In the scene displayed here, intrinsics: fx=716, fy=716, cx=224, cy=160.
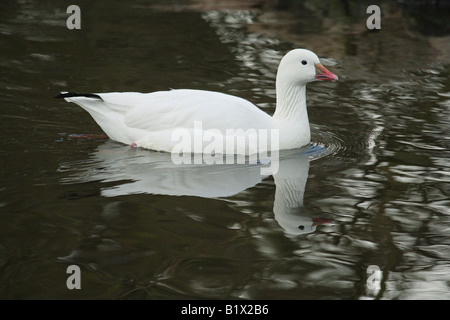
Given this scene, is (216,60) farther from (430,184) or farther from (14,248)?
(14,248)

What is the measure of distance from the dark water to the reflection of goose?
2cm

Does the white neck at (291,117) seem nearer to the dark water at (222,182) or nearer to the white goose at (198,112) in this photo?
the white goose at (198,112)

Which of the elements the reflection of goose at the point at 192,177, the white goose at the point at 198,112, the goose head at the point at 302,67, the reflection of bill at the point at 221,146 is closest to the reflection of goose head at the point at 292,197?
the reflection of goose at the point at 192,177

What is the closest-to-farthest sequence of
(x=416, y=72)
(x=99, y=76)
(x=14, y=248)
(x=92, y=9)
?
(x=14, y=248)
(x=99, y=76)
(x=416, y=72)
(x=92, y=9)

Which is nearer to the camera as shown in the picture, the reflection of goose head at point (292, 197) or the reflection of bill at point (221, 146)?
the reflection of goose head at point (292, 197)

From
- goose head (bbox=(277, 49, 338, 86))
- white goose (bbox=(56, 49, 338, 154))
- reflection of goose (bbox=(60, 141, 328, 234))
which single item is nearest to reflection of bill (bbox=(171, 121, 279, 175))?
white goose (bbox=(56, 49, 338, 154))

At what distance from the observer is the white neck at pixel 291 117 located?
314 inches

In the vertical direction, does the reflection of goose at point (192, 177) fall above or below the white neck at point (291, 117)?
below

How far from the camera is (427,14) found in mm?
14609

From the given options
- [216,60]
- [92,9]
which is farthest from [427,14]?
[92,9]

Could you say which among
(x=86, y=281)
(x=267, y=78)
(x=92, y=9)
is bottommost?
(x=86, y=281)

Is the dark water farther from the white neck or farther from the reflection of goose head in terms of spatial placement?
the white neck

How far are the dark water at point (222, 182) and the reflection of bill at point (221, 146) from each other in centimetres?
21

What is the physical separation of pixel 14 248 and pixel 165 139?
2.91 metres
